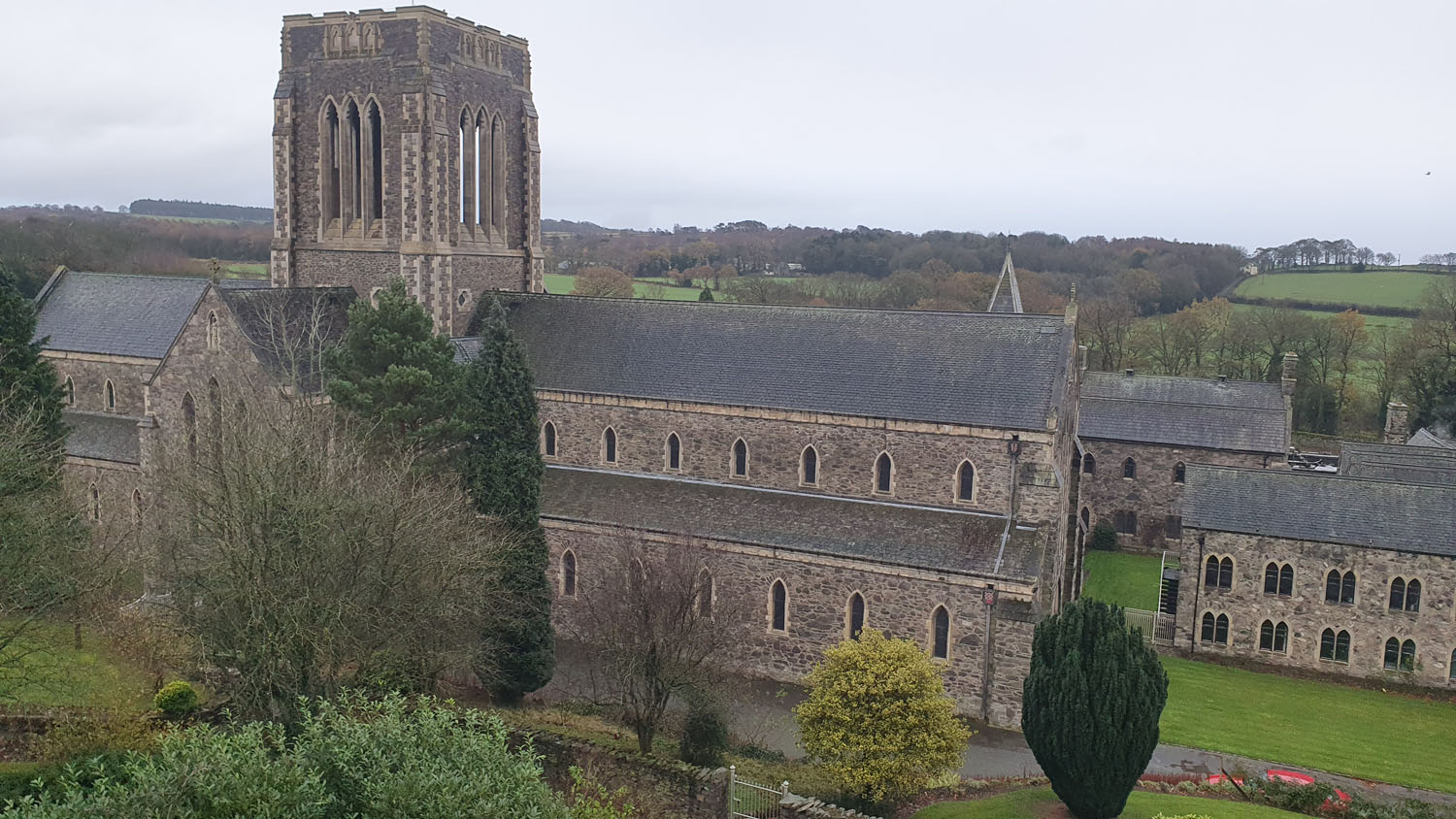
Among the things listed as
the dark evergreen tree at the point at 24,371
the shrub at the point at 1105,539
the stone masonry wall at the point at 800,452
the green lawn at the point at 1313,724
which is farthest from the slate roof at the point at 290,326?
the shrub at the point at 1105,539

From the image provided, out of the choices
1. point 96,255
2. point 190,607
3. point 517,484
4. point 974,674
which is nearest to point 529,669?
point 517,484

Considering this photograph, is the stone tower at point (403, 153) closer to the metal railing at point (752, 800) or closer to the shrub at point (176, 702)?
the shrub at point (176, 702)

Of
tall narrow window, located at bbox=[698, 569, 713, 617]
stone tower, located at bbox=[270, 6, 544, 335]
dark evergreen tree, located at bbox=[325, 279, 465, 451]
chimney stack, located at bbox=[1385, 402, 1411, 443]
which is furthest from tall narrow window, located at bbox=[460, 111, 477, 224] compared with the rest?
chimney stack, located at bbox=[1385, 402, 1411, 443]

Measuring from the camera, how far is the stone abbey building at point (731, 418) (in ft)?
84.9

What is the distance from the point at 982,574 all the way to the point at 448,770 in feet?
50.3

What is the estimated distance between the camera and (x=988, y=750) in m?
23.0

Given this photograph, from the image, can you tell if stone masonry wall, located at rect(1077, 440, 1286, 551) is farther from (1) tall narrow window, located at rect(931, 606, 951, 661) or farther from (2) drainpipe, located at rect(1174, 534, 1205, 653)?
(1) tall narrow window, located at rect(931, 606, 951, 661)

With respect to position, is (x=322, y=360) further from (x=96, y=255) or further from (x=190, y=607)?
(x=96, y=255)

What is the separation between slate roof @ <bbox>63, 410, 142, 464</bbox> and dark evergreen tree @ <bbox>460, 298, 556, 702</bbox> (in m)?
15.3

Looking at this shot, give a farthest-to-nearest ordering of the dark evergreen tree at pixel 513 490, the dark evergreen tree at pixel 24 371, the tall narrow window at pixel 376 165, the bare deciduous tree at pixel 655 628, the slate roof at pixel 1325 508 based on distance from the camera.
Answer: the tall narrow window at pixel 376 165 → the slate roof at pixel 1325 508 → the dark evergreen tree at pixel 24 371 → the dark evergreen tree at pixel 513 490 → the bare deciduous tree at pixel 655 628

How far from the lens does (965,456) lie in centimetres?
2670

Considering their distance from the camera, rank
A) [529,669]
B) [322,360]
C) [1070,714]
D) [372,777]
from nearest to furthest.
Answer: [372,777] → [1070,714] → [529,669] → [322,360]

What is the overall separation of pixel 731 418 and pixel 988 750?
11.1m

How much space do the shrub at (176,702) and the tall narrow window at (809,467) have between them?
50.5 ft
